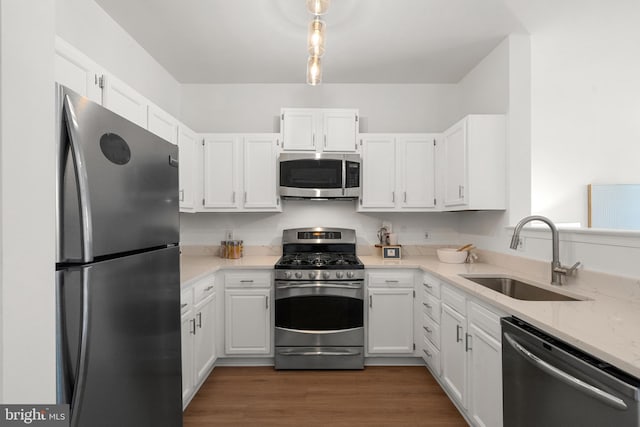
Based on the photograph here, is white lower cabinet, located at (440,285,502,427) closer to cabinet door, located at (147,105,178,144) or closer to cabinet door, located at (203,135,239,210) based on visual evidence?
cabinet door, located at (203,135,239,210)

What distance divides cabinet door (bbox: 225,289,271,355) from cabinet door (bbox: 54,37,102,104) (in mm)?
1881

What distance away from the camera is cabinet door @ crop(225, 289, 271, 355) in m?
2.92

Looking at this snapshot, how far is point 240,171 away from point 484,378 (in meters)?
2.59

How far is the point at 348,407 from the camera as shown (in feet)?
7.57

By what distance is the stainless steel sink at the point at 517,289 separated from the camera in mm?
1933

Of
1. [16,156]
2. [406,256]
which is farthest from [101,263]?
[406,256]

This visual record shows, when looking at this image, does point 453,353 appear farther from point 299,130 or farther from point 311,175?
point 299,130

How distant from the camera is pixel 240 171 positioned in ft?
10.7

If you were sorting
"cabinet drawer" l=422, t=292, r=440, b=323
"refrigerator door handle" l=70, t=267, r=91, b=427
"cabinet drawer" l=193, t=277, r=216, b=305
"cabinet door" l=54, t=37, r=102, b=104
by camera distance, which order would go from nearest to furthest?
"refrigerator door handle" l=70, t=267, r=91, b=427 → "cabinet door" l=54, t=37, r=102, b=104 → "cabinet drawer" l=193, t=277, r=216, b=305 → "cabinet drawer" l=422, t=292, r=440, b=323

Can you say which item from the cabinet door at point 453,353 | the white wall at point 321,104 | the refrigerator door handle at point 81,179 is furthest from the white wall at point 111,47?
the cabinet door at point 453,353

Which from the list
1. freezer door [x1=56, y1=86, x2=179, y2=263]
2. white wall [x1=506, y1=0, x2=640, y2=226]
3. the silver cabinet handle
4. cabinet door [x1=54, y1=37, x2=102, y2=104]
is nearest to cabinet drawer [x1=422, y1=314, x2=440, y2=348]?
white wall [x1=506, y1=0, x2=640, y2=226]

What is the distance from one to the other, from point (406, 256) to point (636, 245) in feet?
6.80

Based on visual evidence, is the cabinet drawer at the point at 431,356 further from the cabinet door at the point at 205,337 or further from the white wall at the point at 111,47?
the white wall at the point at 111,47

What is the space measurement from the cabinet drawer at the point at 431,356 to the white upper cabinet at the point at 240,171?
1856mm
